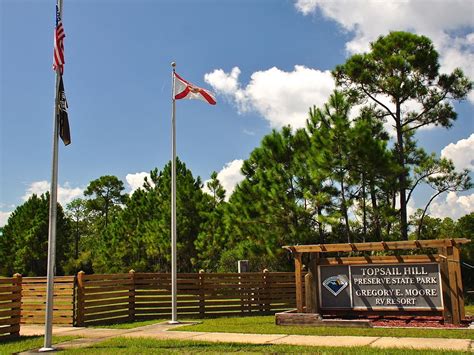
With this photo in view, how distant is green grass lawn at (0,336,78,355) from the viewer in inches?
383

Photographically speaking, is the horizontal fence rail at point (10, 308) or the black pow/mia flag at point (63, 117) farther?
the horizontal fence rail at point (10, 308)

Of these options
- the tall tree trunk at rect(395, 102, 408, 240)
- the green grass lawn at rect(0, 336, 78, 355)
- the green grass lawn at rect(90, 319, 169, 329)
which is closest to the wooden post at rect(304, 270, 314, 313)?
the green grass lawn at rect(90, 319, 169, 329)

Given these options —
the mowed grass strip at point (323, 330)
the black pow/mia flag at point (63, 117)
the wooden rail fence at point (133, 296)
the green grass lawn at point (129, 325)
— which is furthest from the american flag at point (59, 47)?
the green grass lawn at point (129, 325)

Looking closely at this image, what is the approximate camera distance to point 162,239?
119 ft

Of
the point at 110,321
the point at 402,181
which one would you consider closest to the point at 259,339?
the point at 110,321

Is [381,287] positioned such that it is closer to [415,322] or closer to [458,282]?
[415,322]

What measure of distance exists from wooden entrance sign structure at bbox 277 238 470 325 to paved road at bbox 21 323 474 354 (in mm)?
2452

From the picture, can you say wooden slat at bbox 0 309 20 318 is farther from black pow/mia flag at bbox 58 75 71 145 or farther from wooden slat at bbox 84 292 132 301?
black pow/mia flag at bbox 58 75 71 145

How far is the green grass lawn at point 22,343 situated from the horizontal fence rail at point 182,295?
243cm

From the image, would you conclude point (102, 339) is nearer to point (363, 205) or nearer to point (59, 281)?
point (59, 281)

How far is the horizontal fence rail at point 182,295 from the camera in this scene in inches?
560

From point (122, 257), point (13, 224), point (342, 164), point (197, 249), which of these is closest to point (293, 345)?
point (342, 164)

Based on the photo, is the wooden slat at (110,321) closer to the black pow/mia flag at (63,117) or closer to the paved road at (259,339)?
the paved road at (259,339)

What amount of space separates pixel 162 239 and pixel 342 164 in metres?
20.0
